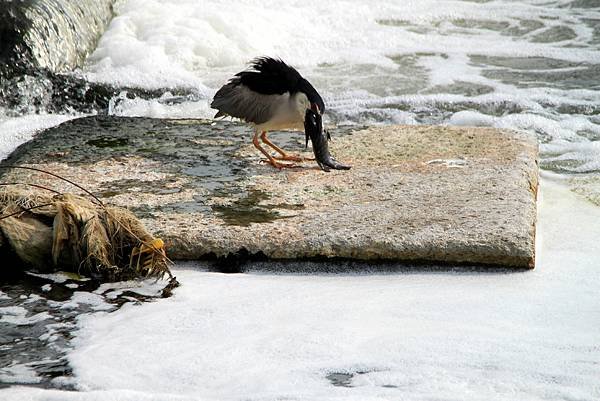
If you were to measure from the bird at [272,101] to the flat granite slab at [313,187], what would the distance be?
16cm

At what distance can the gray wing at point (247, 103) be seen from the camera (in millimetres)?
5246

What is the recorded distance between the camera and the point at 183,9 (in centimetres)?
933

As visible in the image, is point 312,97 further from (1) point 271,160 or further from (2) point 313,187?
(2) point 313,187

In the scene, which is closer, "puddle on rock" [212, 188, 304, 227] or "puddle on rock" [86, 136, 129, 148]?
"puddle on rock" [212, 188, 304, 227]

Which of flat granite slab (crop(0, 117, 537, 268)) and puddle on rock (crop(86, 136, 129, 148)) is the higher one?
puddle on rock (crop(86, 136, 129, 148))

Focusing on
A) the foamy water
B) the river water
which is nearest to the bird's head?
→ the river water

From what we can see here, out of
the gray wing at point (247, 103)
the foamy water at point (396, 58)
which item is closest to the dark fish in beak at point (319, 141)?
the gray wing at point (247, 103)

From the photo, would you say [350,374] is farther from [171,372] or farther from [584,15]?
[584,15]

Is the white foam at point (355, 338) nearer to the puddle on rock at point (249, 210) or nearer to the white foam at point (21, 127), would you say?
the puddle on rock at point (249, 210)

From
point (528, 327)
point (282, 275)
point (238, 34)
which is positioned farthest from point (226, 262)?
point (238, 34)

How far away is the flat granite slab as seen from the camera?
3965 mm

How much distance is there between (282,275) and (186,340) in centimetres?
79

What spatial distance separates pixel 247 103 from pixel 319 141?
0.59 metres

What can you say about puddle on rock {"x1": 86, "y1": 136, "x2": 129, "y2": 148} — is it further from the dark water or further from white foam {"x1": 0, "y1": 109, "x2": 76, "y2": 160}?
the dark water
